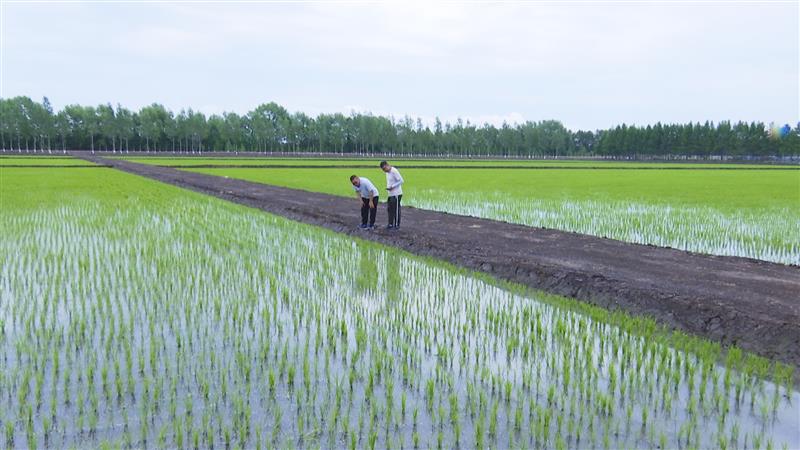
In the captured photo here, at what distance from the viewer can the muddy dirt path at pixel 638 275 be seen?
272 inches

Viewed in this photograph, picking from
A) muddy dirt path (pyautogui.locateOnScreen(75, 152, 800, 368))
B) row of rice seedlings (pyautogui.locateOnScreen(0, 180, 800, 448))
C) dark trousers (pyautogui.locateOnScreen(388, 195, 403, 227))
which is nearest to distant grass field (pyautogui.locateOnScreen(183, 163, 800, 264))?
muddy dirt path (pyautogui.locateOnScreen(75, 152, 800, 368))

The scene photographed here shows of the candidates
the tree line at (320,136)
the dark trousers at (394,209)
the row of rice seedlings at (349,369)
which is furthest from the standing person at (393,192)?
the tree line at (320,136)

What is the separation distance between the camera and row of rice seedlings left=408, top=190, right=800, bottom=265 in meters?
12.8

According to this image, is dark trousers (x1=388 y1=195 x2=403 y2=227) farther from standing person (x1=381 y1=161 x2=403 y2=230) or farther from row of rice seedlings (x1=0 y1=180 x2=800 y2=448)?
row of rice seedlings (x1=0 y1=180 x2=800 y2=448)

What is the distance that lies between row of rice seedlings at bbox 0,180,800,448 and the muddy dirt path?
0.54 meters

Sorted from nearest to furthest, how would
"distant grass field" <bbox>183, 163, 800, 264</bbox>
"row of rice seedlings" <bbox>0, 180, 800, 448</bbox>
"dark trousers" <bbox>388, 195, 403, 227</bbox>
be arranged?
1. "row of rice seedlings" <bbox>0, 180, 800, 448</bbox>
2. "distant grass field" <bbox>183, 163, 800, 264</bbox>
3. "dark trousers" <bbox>388, 195, 403, 227</bbox>

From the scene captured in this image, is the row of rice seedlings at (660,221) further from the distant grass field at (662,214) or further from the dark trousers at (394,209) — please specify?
the dark trousers at (394,209)

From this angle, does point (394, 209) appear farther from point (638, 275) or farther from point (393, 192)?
point (638, 275)

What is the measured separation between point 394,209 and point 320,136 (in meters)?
123

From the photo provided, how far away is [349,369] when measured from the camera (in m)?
5.69

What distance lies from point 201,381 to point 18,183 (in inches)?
1198

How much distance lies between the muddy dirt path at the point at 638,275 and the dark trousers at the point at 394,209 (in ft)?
0.97

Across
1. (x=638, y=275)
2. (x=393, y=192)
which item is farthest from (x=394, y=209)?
(x=638, y=275)

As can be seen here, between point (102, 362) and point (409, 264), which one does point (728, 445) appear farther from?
point (409, 264)
